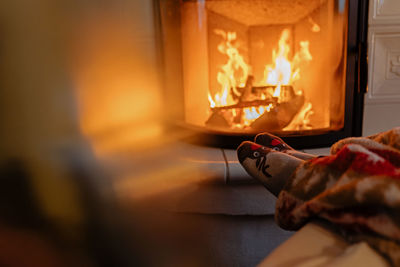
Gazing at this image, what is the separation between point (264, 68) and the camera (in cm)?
115

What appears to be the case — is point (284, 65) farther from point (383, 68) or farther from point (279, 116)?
point (383, 68)

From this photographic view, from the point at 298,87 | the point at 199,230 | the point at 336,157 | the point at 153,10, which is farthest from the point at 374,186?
the point at 153,10

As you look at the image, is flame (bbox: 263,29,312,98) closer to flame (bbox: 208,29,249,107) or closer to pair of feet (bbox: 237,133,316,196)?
flame (bbox: 208,29,249,107)

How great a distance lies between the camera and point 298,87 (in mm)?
1146

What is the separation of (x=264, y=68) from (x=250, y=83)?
61mm

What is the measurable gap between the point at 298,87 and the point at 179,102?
36 cm

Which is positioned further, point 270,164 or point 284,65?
point 284,65

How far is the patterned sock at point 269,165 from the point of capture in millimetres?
527

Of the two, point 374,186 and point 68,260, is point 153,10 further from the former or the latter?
point 374,186

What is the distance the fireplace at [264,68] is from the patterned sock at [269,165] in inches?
19.6

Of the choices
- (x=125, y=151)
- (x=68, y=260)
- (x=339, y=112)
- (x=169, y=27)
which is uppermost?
(x=169, y=27)

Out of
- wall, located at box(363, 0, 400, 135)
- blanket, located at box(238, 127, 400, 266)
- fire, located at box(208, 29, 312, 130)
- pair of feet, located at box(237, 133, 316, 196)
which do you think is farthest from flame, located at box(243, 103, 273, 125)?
blanket, located at box(238, 127, 400, 266)

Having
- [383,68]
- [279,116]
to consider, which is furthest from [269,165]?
[383,68]

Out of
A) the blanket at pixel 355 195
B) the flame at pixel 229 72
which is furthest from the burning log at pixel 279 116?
the blanket at pixel 355 195
